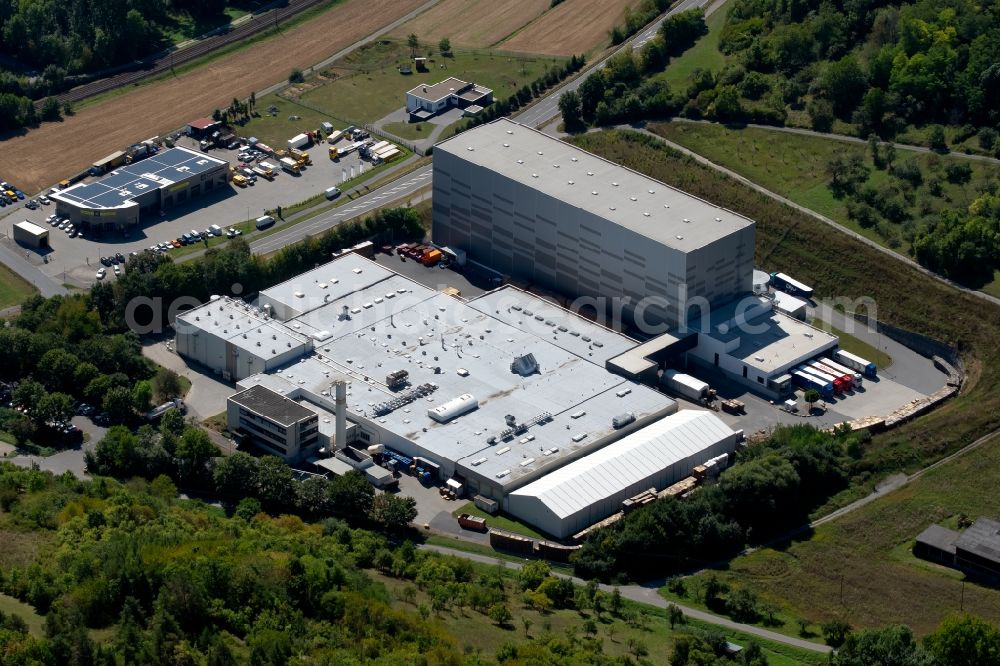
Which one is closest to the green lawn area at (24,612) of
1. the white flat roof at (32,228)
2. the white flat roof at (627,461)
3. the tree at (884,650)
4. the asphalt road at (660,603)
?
the asphalt road at (660,603)

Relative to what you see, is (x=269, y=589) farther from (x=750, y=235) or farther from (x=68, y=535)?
(x=750, y=235)

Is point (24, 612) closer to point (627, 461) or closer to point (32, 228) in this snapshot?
point (627, 461)

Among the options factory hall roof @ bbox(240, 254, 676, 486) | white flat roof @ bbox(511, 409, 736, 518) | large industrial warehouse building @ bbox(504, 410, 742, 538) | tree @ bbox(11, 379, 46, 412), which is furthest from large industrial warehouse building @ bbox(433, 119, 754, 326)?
tree @ bbox(11, 379, 46, 412)

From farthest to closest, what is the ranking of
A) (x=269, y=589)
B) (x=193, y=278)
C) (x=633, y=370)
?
1. (x=193, y=278)
2. (x=633, y=370)
3. (x=269, y=589)

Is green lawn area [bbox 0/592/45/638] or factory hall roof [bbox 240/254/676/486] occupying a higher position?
green lawn area [bbox 0/592/45/638]

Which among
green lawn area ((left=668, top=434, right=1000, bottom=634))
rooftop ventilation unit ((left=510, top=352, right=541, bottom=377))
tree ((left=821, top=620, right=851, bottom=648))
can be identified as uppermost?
rooftop ventilation unit ((left=510, top=352, right=541, bottom=377))

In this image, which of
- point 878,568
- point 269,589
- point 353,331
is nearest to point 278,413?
point 353,331

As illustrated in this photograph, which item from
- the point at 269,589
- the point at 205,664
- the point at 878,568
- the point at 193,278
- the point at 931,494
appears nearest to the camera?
the point at 205,664

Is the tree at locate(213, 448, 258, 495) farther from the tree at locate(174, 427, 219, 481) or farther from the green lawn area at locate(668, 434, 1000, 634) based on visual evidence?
the green lawn area at locate(668, 434, 1000, 634)
